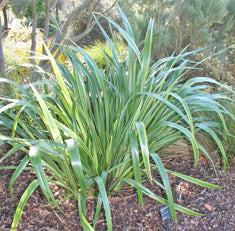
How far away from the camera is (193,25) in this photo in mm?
3602

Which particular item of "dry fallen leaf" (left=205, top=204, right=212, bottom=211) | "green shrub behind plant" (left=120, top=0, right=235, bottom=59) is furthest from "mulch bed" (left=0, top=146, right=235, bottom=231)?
"green shrub behind plant" (left=120, top=0, right=235, bottom=59)

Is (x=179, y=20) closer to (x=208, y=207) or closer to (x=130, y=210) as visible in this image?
(x=208, y=207)

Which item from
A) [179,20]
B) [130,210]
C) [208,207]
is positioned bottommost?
[208,207]

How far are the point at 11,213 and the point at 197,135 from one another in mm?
1471

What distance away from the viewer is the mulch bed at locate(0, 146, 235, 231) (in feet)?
4.92

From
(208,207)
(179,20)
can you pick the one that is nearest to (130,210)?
(208,207)

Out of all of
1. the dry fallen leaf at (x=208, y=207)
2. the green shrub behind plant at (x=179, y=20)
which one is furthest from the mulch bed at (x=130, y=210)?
the green shrub behind plant at (x=179, y=20)

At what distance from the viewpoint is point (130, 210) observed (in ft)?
5.29

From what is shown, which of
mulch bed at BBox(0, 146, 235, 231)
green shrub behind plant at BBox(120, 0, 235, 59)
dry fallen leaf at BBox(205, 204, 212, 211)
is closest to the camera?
mulch bed at BBox(0, 146, 235, 231)

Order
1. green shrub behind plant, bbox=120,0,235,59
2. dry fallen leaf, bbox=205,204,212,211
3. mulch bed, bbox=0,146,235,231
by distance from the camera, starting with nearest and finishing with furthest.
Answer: mulch bed, bbox=0,146,235,231, dry fallen leaf, bbox=205,204,212,211, green shrub behind plant, bbox=120,0,235,59

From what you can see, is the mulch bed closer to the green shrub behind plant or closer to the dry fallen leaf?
the dry fallen leaf

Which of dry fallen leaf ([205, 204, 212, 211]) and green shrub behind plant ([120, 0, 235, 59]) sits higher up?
green shrub behind plant ([120, 0, 235, 59])

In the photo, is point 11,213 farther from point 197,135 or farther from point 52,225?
point 197,135

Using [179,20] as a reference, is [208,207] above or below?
below
